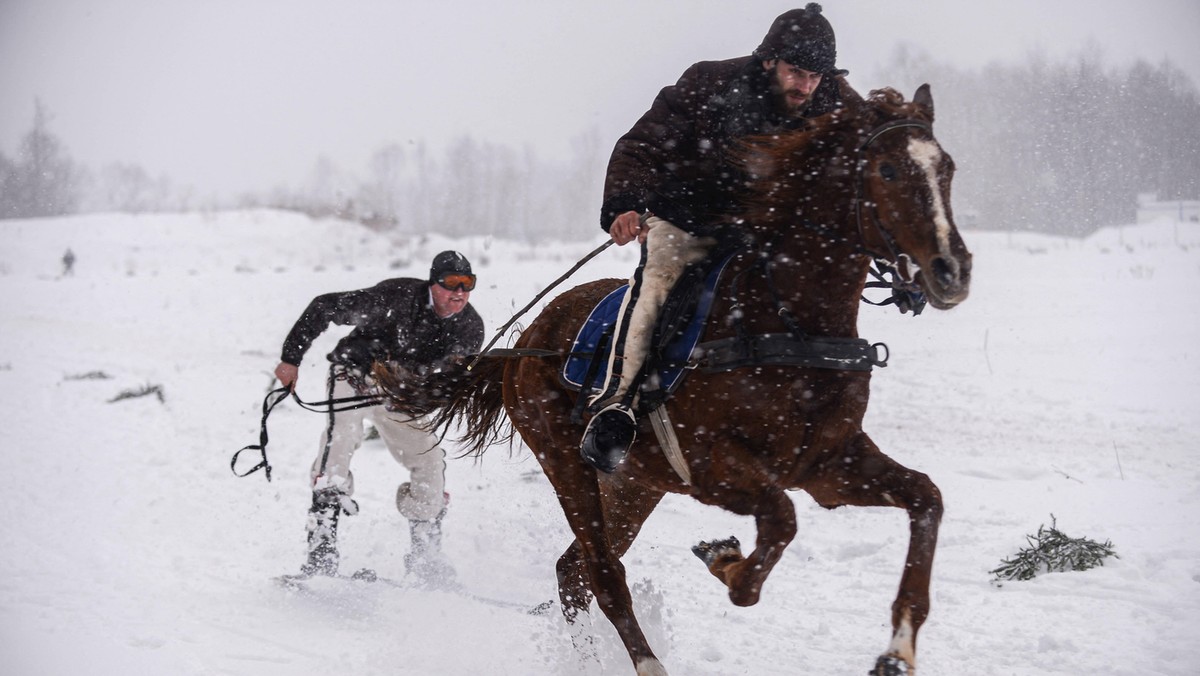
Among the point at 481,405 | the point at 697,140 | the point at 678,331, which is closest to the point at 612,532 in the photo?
the point at 481,405

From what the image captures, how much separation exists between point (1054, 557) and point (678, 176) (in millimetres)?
3122

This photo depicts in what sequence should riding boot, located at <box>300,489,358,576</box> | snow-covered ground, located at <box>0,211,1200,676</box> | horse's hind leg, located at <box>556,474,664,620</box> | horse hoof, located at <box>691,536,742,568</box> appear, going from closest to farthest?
horse hoof, located at <box>691,536,742,568</box>, snow-covered ground, located at <box>0,211,1200,676</box>, horse's hind leg, located at <box>556,474,664,620</box>, riding boot, located at <box>300,489,358,576</box>

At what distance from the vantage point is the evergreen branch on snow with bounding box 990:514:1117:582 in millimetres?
4922

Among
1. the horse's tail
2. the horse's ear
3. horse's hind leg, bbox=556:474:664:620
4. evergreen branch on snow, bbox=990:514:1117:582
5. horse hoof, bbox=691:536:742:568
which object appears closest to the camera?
the horse's ear

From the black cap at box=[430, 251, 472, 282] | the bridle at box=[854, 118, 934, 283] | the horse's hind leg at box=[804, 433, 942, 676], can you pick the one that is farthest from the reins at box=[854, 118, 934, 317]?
the black cap at box=[430, 251, 472, 282]

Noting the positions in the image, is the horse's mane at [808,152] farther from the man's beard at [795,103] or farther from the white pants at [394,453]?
the white pants at [394,453]

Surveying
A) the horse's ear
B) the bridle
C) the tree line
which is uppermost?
the tree line

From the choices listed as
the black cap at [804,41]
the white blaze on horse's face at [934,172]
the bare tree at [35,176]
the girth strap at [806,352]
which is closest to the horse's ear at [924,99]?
the white blaze on horse's face at [934,172]

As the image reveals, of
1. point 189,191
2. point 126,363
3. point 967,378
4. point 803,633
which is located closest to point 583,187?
point 189,191

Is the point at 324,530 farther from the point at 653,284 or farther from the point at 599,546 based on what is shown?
the point at 653,284

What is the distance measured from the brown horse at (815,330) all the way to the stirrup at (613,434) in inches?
5.9

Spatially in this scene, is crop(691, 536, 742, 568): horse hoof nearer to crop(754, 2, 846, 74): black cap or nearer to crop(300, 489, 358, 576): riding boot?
crop(754, 2, 846, 74): black cap

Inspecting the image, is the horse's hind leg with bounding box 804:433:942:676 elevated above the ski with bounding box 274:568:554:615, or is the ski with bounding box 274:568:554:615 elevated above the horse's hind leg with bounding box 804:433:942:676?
the horse's hind leg with bounding box 804:433:942:676

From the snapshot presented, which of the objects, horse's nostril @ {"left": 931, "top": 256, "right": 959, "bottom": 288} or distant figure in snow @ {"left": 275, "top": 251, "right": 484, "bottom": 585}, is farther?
distant figure in snow @ {"left": 275, "top": 251, "right": 484, "bottom": 585}
